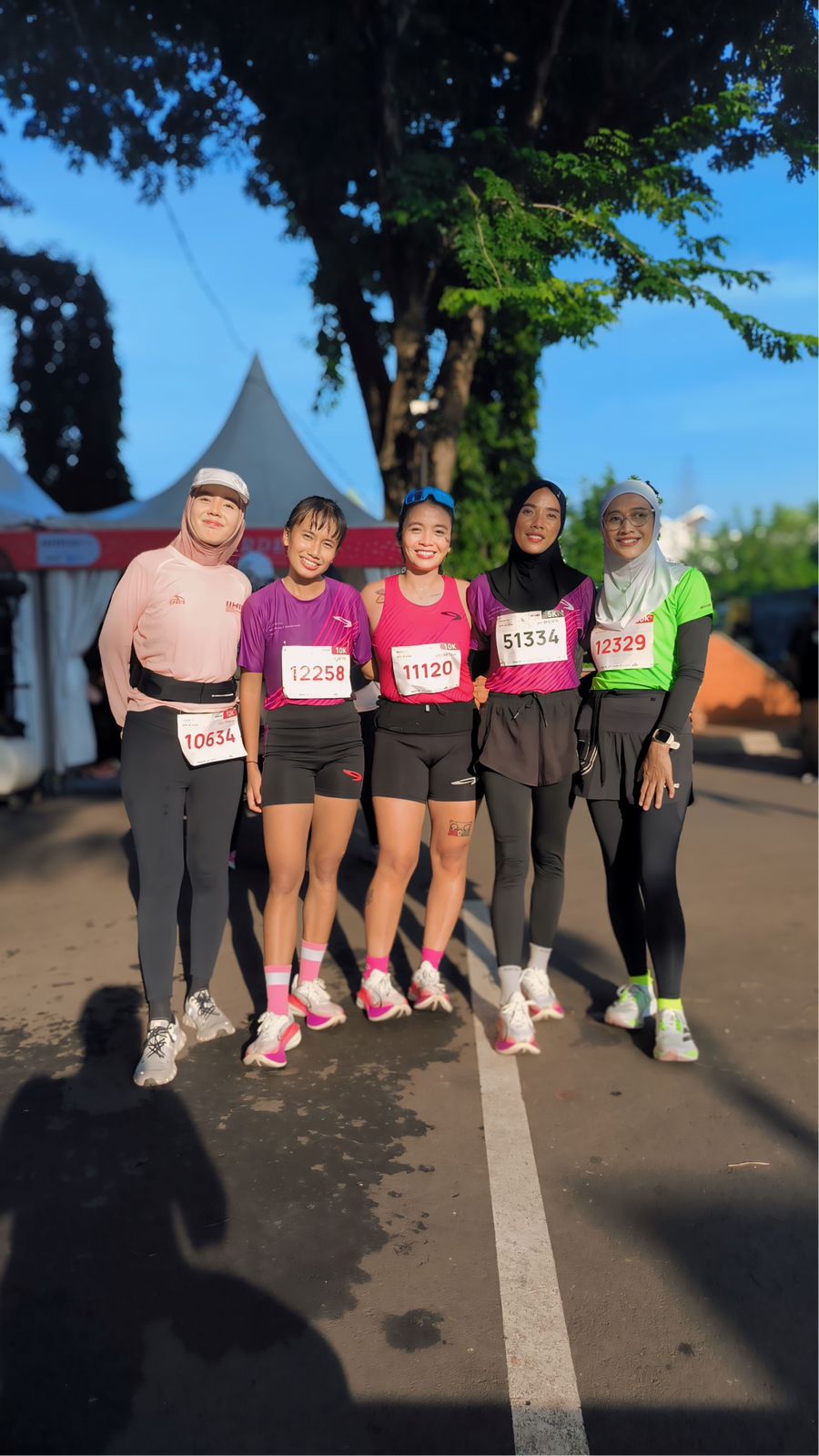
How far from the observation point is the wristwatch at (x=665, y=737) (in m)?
3.52

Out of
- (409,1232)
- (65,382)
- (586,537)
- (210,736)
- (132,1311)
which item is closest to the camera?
(132,1311)

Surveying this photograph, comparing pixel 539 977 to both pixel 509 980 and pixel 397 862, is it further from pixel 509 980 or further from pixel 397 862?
pixel 397 862

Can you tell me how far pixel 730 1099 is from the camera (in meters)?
3.43

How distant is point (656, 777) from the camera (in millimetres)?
3543

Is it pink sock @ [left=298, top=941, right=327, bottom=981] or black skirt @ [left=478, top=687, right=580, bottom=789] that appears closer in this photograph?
black skirt @ [left=478, top=687, right=580, bottom=789]

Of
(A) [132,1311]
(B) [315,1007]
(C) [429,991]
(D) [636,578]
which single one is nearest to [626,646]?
(D) [636,578]

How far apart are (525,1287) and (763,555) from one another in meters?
70.5

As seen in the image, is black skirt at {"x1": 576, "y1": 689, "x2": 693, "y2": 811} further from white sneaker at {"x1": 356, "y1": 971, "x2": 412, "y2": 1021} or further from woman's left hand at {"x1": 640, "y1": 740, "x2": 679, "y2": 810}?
white sneaker at {"x1": 356, "y1": 971, "x2": 412, "y2": 1021}

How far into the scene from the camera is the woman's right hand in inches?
145

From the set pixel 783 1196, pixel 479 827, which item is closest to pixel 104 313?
pixel 479 827

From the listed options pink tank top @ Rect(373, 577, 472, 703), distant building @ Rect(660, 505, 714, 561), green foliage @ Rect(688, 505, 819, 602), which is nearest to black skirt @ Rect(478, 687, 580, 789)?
pink tank top @ Rect(373, 577, 472, 703)

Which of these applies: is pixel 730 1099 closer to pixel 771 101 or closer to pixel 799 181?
pixel 799 181

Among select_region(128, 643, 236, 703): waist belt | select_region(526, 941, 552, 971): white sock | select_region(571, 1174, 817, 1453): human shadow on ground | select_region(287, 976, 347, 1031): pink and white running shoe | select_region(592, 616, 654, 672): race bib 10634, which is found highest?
select_region(592, 616, 654, 672): race bib 10634

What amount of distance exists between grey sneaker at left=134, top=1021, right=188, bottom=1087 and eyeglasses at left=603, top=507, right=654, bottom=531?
2.32 m
